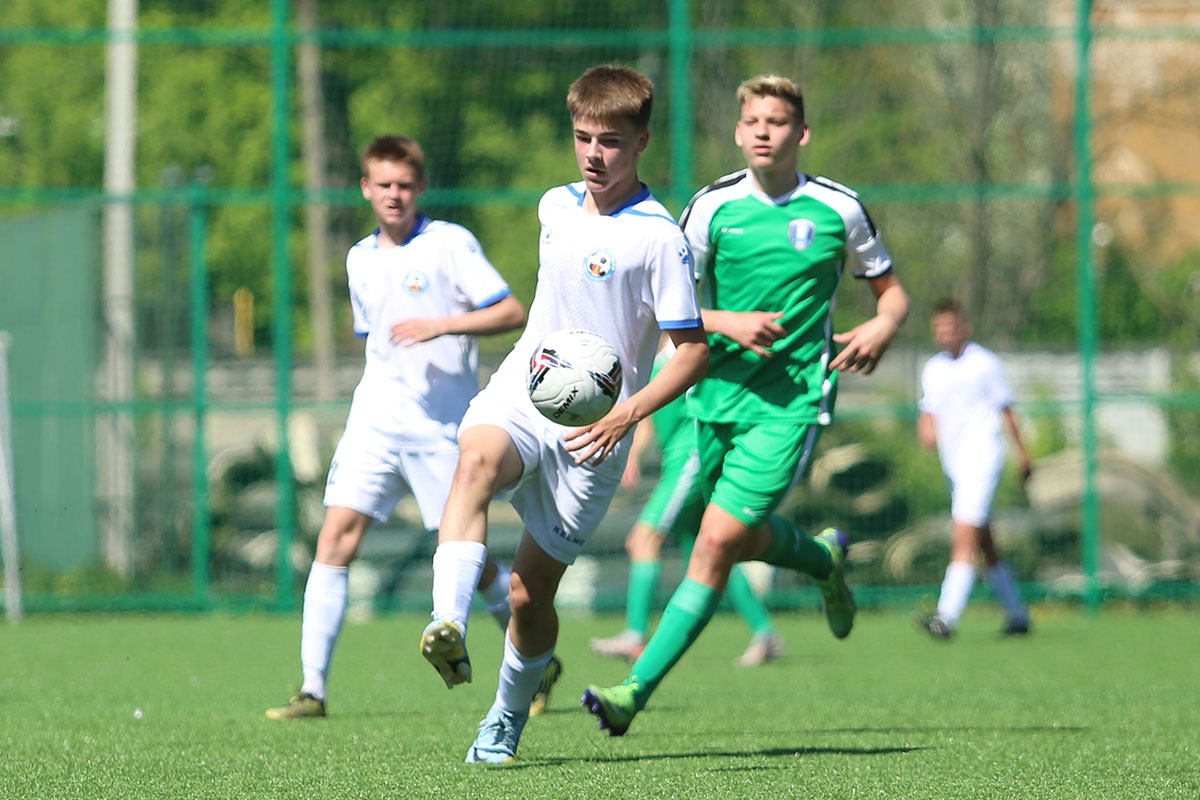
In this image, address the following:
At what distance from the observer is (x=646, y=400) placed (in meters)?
4.80

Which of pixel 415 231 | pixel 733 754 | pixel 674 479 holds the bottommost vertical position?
pixel 733 754

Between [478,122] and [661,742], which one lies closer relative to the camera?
[661,742]

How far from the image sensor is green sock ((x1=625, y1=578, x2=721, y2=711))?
5.26 meters

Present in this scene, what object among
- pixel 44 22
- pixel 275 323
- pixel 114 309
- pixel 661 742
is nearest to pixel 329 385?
pixel 275 323

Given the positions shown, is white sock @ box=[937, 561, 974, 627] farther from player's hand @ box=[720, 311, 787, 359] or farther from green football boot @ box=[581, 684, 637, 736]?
green football boot @ box=[581, 684, 637, 736]

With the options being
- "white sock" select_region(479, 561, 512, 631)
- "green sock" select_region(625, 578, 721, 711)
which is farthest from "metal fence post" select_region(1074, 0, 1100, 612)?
"green sock" select_region(625, 578, 721, 711)

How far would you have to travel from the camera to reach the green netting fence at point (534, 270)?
13078mm

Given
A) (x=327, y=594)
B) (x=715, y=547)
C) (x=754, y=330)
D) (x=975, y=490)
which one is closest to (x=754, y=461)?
(x=715, y=547)

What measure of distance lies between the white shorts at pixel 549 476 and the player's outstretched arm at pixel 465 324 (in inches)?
58.3

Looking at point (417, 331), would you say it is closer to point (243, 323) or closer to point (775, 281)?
point (775, 281)

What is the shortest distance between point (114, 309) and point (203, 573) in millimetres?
2206

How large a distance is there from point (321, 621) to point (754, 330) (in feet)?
7.20

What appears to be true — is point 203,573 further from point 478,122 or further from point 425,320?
point 425,320

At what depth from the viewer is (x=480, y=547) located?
15.5 feet
